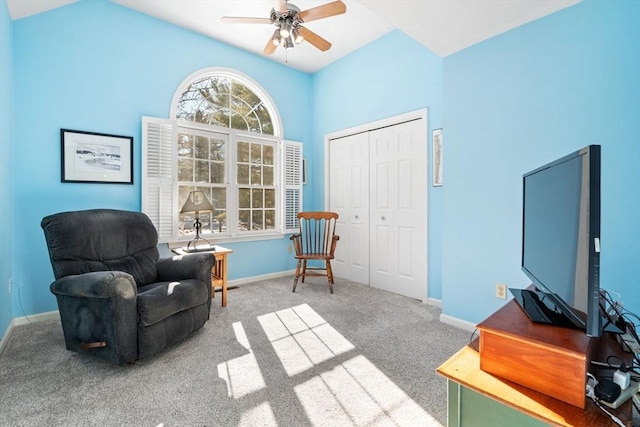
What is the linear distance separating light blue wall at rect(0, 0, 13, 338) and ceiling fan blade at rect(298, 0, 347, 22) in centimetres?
227

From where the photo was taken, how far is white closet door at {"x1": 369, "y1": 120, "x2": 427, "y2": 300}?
10.7ft

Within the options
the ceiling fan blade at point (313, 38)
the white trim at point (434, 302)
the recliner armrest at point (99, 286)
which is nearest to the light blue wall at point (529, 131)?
the white trim at point (434, 302)

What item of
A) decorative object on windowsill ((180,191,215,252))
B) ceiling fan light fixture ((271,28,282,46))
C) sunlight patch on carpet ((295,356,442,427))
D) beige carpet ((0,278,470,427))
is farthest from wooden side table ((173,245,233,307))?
ceiling fan light fixture ((271,28,282,46))

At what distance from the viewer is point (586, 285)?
88 cm

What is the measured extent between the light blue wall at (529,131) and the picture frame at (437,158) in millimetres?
418

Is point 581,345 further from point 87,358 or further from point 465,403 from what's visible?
point 87,358

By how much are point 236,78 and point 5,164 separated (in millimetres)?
2546

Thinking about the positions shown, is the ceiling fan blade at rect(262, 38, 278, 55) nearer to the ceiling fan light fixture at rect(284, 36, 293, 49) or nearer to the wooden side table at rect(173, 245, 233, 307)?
the ceiling fan light fixture at rect(284, 36, 293, 49)

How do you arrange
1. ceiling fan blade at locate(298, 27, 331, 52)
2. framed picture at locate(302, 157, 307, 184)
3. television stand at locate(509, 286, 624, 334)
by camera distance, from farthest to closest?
framed picture at locate(302, 157, 307, 184) → ceiling fan blade at locate(298, 27, 331, 52) → television stand at locate(509, 286, 624, 334)

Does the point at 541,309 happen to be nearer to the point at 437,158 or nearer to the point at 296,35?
the point at 437,158

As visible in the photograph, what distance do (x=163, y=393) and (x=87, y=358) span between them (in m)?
0.81

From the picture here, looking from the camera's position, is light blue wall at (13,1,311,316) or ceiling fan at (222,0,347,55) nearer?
ceiling fan at (222,0,347,55)

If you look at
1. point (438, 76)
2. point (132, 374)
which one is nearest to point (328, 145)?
point (438, 76)

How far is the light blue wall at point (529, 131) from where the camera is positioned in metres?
1.75
